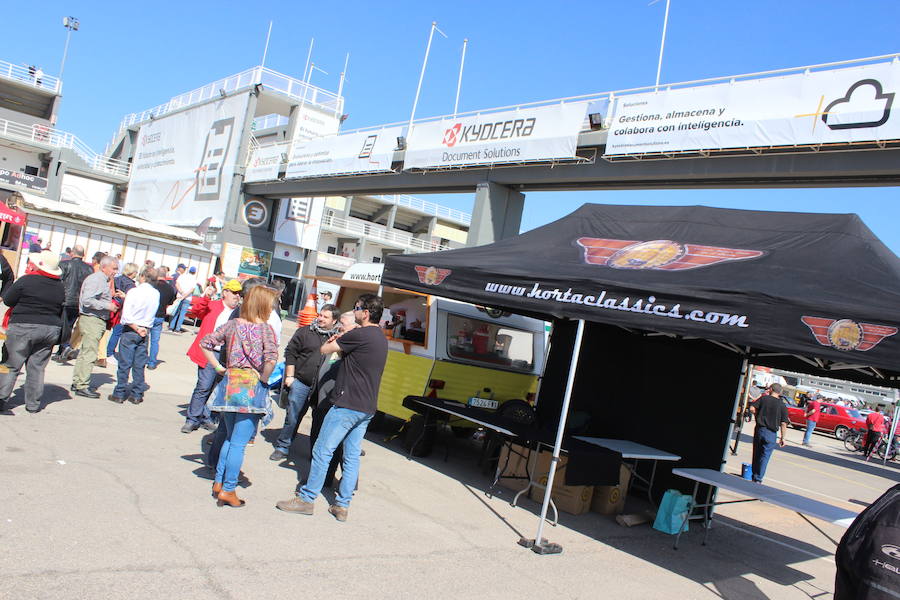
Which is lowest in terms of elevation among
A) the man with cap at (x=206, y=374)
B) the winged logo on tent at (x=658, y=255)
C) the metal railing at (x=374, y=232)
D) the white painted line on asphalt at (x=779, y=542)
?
the white painted line on asphalt at (x=779, y=542)

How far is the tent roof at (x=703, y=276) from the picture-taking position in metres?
4.85

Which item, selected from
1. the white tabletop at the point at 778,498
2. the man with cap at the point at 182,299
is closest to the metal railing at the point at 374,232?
the man with cap at the point at 182,299

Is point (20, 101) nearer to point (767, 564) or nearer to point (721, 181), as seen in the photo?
point (721, 181)

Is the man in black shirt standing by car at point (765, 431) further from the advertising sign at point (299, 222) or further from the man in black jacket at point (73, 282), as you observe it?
the advertising sign at point (299, 222)

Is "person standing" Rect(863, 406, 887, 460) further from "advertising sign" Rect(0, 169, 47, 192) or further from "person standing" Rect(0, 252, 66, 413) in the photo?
"advertising sign" Rect(0, 169, 47, 192)

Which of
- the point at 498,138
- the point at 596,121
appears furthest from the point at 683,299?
the point at 498,138

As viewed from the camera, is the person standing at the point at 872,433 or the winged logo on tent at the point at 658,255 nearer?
the winged logo on tent at the point at 658,255

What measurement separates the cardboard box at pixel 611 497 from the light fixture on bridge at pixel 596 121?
10.8m

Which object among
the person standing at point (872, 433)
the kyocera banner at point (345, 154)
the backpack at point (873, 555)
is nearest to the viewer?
the backpack at point (873, 555)

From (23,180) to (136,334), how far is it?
38.7 meters

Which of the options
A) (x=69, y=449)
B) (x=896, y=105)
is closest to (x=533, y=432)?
(x=69, y=449)

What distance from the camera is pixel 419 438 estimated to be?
8.28 meters

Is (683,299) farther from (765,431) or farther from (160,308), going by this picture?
(160,308)

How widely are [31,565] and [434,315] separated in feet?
19.5
